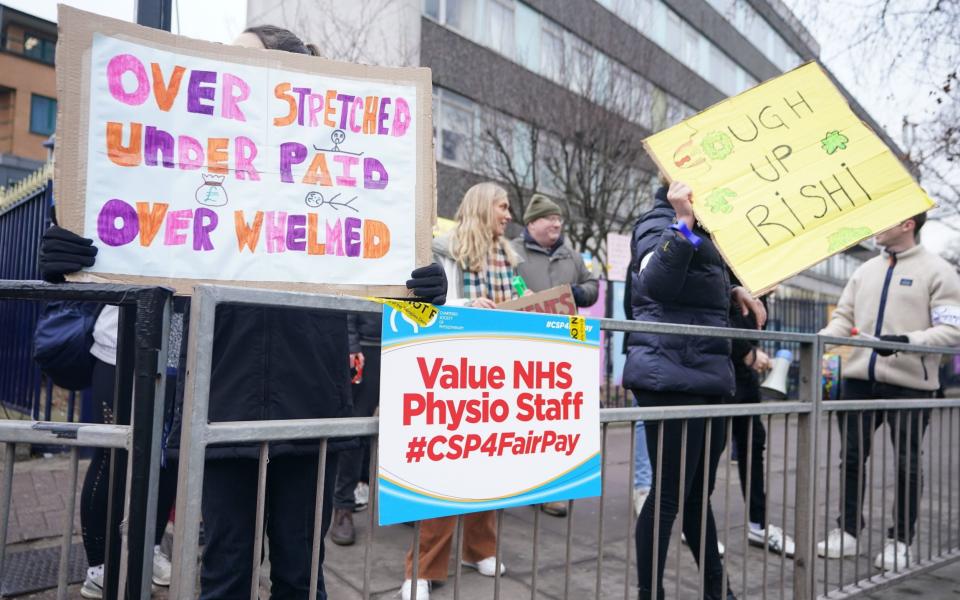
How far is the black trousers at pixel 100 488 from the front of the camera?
9.31 ft

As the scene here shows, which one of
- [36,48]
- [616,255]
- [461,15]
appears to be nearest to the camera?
[616,255]

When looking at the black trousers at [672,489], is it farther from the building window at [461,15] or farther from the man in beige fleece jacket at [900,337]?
the building window at [461,15]

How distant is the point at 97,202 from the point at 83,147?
0.44 feet

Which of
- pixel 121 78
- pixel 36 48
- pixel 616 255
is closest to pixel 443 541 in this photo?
pixel 121 78

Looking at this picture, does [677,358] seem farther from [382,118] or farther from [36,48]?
[36,48]

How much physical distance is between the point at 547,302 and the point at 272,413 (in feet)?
6.11

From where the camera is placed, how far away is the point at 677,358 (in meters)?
2.81

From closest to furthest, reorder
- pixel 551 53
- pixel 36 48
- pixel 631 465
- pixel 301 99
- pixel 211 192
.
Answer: pixel 211 192
pixel 301 99
pixel 631 465
pixel 551 53
pixel 36 48

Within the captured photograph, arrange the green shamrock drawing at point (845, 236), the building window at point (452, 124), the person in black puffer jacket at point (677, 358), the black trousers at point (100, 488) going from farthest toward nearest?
the building window at point (452, 124) < the black trousers at point (100, 488) < the person in black puffer jacket at point (677, 358) < the green shamrock drawing at point (845, 236)

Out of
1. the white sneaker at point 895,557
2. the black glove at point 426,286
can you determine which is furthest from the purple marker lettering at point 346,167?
the white sneaker at point 895,557

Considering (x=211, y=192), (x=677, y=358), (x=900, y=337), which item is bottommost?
(x=677, y=358)

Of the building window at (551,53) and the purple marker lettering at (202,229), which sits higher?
the building window at (551,53)

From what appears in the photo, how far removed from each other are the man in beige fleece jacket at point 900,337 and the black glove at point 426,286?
2916 millimetres

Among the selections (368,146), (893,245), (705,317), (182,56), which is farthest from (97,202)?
(893,245)
